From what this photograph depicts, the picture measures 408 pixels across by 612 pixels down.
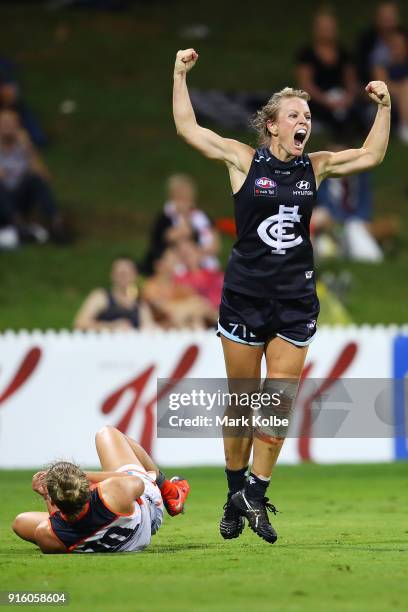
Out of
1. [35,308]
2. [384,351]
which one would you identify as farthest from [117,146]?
[384,351]

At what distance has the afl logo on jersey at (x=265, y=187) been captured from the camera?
8.21 meters

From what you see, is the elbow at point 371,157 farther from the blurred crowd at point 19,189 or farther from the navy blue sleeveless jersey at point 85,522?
the blurred crowd at point 19,189

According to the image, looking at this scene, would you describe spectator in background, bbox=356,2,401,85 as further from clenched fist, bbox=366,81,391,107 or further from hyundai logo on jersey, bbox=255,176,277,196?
hyundai logo on jersey, bbox=255,176,277,196

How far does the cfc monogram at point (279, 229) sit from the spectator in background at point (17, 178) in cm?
1037

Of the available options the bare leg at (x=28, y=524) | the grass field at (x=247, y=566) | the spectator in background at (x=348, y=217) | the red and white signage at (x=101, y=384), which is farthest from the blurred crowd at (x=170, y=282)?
the bare leg at (x=28, y=524)

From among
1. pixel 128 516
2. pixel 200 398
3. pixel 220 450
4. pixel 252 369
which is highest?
pixel 252 369

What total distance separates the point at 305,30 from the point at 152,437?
547 inches

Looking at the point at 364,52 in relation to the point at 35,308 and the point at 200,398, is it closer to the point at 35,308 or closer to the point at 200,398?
the point at 35,308

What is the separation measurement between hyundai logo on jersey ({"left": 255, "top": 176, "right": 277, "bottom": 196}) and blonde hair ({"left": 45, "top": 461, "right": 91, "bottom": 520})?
1.86 metres

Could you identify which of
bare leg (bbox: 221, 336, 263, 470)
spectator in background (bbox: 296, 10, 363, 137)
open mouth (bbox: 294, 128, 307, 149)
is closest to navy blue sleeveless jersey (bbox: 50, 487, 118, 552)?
bare leg (bbox: 221, 336, 263, 470)

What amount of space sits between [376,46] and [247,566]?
14556mm

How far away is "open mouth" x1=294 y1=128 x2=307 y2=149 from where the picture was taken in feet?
27.1

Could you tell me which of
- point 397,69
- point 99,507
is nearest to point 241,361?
point 99,507

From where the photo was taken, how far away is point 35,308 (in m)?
17.8
